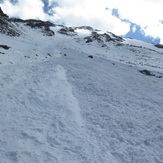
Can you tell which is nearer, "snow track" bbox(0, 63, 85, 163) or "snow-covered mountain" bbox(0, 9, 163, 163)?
"snow track" bbox(0, 63, 85, 163)

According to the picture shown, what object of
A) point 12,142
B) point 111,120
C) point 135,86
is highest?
point 135,86

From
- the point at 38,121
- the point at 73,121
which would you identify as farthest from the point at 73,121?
the point at 38,121

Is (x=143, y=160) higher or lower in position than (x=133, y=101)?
lower

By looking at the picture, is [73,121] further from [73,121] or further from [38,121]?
[38,121]

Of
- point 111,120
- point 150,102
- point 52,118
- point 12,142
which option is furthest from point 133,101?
point 12,142

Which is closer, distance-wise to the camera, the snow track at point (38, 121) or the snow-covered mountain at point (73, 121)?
the snow track at point (38, 121)

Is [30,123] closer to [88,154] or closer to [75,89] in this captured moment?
[88,154]

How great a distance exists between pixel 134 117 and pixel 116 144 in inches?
134

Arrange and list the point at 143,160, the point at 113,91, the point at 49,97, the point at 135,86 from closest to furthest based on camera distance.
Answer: the point at 143,160 < the point at 49,97 < the point at 113,91 < the point at 135,86

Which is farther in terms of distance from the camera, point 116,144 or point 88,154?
point 116,144

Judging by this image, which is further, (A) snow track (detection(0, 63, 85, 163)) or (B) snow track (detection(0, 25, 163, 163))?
(B) snow track (detection(0, 25, 163, 163))

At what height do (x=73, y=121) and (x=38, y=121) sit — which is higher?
(x=73, y=121)

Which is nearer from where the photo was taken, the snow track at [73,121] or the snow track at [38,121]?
the snow track at [38,121]

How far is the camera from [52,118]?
457 inches
